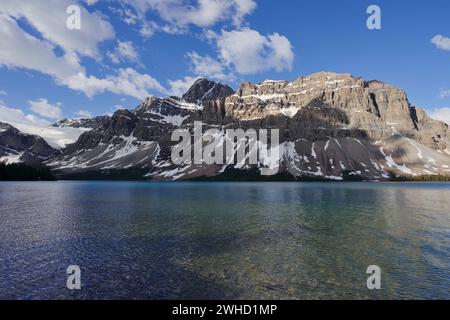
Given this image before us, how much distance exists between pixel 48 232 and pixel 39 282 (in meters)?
28.0

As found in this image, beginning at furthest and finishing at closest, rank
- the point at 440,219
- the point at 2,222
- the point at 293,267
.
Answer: the point at 440,219, the point at 2,222, the point at 293,267

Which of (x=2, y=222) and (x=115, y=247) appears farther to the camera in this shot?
(x=2, y=222)

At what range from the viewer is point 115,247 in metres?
47.0

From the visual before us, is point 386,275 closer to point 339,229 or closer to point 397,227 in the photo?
point 339,229

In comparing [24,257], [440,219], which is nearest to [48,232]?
[24,257]

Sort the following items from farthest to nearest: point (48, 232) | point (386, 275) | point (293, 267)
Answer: point (48, 232)
point (293, 267)
point (386, 275)

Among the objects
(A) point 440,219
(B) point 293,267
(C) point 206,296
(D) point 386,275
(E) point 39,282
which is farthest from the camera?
(A) point 440,219

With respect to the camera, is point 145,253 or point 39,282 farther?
point 145,253

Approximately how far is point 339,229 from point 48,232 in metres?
50.1
